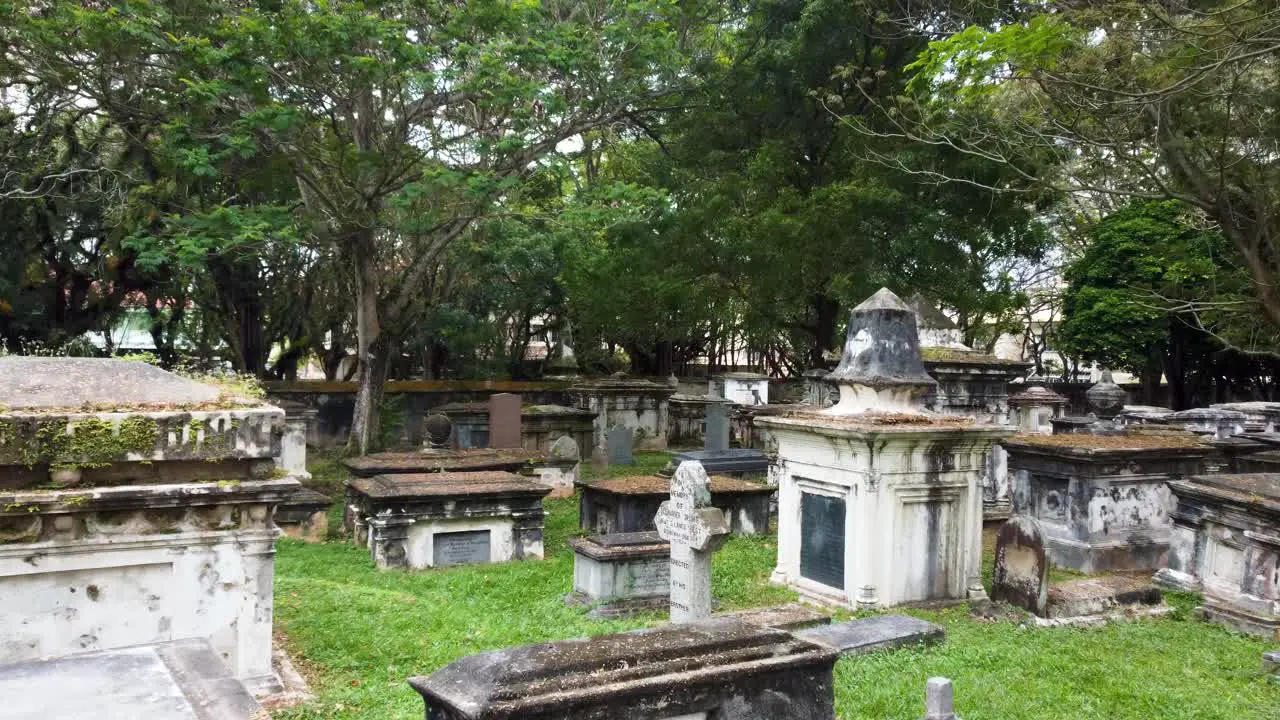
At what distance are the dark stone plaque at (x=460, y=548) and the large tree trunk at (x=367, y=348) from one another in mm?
6285

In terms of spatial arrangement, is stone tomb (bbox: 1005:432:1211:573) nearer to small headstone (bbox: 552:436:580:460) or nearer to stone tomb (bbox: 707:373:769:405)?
small headstone (bbox: 552:436:580:460)

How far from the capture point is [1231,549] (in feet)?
27.8

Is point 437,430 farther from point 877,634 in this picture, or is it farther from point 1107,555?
point 1107,555

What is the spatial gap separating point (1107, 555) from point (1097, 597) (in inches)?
96.3

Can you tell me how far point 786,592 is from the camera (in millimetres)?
9203

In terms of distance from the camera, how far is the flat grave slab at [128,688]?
10.2ft

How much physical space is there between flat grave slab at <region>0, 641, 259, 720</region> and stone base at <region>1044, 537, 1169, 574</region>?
9.41 m

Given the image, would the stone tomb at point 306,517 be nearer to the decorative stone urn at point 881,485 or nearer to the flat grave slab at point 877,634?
the decorative stone urn at point 881,485

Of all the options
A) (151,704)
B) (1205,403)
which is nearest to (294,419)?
(151,704)

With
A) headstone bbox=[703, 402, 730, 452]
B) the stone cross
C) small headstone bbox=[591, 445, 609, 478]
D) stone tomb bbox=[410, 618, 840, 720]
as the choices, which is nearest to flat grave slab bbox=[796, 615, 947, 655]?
the stone cross

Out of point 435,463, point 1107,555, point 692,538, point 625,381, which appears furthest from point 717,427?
point 692,538

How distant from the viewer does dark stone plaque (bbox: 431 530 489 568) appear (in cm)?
1085

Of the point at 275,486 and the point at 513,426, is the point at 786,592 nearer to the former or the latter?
the point at 275,486

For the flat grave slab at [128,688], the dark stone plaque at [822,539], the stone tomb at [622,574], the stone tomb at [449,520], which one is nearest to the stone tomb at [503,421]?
the stone tomb at [449,520]
